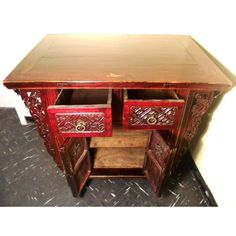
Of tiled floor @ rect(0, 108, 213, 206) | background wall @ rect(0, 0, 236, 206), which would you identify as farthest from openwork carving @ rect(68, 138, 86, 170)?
background wall @ rect(0, 0, 236, 206)

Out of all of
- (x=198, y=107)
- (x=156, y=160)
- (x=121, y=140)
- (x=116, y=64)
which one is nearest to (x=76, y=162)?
Answer: (x=121, y=140)

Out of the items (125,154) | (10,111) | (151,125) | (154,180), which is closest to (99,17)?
(151,125)

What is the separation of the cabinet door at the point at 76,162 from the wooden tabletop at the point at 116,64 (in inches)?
11.2

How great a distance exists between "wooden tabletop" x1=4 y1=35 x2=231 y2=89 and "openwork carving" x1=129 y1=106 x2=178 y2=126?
90 millimetres

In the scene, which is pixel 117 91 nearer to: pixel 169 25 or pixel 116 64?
pixel 116 64

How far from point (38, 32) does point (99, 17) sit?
0.37 meters

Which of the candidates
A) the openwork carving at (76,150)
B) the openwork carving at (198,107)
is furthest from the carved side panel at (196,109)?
the openwork carving at (76,150)

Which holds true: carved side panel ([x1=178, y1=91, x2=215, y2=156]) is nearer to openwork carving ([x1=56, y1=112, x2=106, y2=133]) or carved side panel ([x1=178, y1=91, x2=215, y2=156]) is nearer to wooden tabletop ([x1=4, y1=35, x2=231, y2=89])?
wooden tabletop ([x1=4, y1=35, x2=231, y2=89])

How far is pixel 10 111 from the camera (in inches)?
66.4

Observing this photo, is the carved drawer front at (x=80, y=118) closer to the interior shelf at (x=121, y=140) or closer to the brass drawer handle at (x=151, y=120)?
the brass drawer handle at (x=151, y=120)

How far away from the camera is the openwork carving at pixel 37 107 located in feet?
2.43

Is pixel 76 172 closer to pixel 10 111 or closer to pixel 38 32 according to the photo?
pixel 38 32

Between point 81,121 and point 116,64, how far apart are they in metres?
0.26

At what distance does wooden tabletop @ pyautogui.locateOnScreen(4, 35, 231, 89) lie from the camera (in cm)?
67
